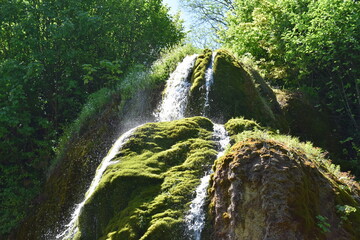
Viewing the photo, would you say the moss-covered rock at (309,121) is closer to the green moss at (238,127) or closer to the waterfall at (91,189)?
the green moss at (238,127)

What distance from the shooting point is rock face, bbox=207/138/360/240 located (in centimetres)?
451

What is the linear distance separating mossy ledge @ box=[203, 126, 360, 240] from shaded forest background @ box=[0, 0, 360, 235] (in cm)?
Answer: 537

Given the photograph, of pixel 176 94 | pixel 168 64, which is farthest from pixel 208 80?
pixel 168 64

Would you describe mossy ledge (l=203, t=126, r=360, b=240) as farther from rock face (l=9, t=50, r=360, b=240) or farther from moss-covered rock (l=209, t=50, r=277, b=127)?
moss-covered rock (l=209, t=50, r=277, b=127)

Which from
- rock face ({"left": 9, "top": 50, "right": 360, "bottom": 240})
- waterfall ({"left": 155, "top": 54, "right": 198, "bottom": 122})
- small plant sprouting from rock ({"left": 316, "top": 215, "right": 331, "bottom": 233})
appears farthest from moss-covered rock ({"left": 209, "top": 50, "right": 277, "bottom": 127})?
small plant sprouting from rock ({"left": 316, "top": 215, "right": 331, "bottom": 233})

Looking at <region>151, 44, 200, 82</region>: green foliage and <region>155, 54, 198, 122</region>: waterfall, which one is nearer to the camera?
<region>155, 54, 198, 122</region>: waterfall

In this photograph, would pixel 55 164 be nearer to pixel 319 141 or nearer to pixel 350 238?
pixel 319 141

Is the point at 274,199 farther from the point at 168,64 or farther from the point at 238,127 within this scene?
the point at 168,64

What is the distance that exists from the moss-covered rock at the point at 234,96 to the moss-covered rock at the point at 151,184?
1632 millimetres

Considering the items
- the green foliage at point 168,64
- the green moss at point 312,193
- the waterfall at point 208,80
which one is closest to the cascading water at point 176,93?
the green foliage at point 168,64

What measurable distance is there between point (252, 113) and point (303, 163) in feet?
12.6

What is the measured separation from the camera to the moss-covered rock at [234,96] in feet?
29.2

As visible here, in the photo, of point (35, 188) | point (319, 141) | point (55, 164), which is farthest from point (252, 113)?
point (35, 188)

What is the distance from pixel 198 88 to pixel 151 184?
144 inches
